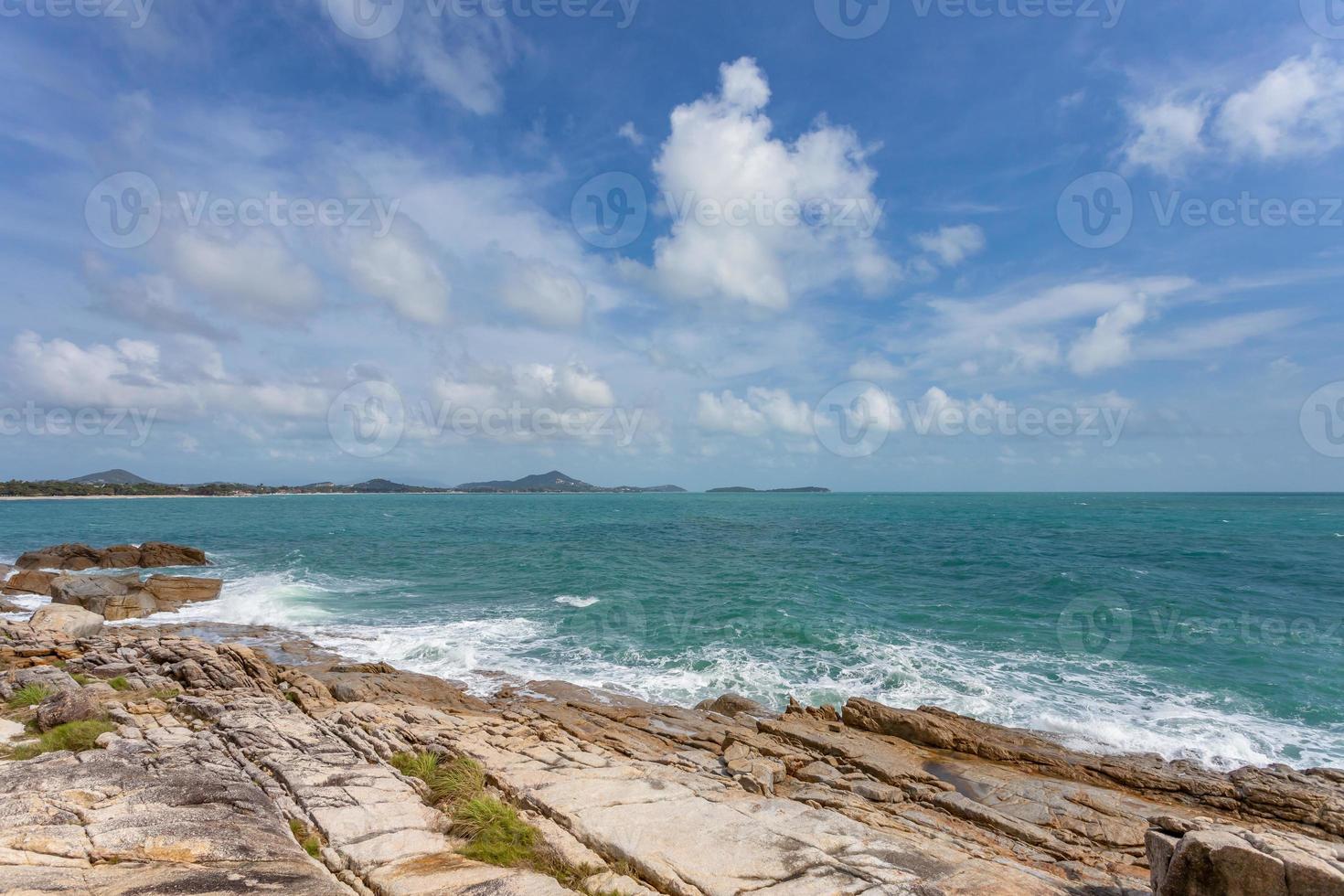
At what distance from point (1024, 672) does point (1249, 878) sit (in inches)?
573

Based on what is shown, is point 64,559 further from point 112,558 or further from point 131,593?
point 131,593

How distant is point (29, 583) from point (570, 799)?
137 feet

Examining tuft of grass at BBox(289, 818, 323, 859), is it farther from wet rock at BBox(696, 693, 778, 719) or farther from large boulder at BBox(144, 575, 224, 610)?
large boulder at BBox(144, 575, 224, 610)

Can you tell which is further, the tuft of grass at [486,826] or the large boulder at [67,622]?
the large boulder at [67,622]

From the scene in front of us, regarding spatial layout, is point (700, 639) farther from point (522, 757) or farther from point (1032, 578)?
point (1032, 578)

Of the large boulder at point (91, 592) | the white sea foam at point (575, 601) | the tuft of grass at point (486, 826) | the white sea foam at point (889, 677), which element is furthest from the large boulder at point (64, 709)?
the large boulder at point (91, 592)

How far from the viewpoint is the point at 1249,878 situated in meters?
5.72

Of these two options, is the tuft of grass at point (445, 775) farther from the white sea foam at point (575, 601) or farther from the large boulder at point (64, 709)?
the white sea foam at point (575, 601)

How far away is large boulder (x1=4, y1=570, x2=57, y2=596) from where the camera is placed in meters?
32.0

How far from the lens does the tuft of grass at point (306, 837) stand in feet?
22.8

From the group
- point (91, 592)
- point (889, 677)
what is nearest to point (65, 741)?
point (889, 677)

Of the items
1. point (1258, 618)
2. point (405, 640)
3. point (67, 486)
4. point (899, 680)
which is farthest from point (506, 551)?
point (67, 486)

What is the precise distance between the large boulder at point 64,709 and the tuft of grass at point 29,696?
101 centimetres

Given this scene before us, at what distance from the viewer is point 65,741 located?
9.49 m
